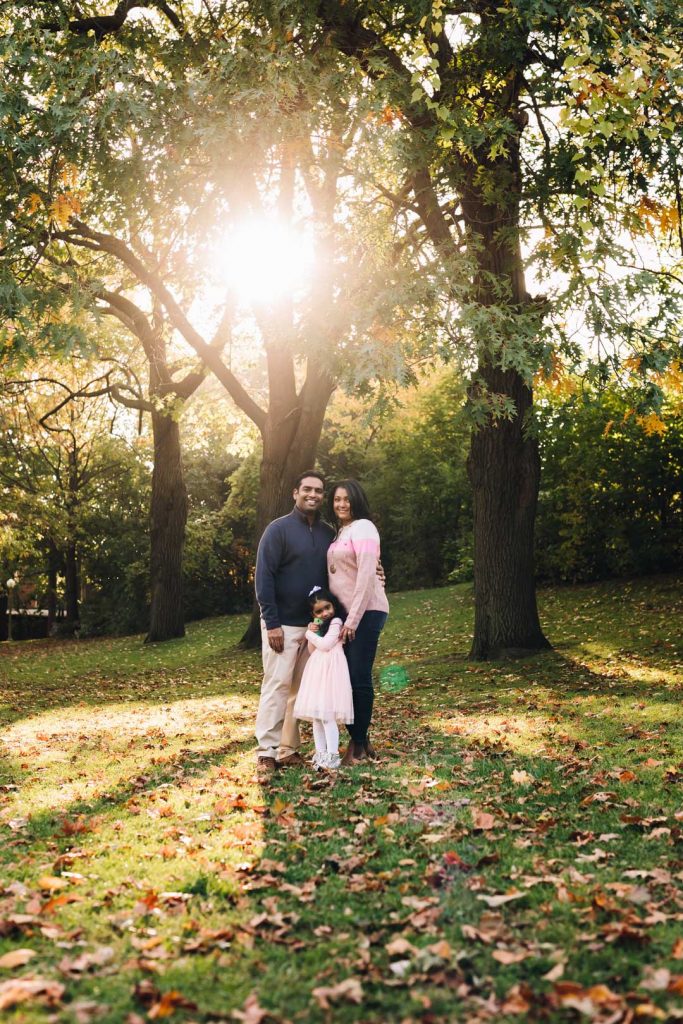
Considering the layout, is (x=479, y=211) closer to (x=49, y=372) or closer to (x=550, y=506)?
(x=550, y=506)

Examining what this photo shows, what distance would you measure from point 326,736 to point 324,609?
39.6 inches

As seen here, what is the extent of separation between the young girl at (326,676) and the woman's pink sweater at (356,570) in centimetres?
14

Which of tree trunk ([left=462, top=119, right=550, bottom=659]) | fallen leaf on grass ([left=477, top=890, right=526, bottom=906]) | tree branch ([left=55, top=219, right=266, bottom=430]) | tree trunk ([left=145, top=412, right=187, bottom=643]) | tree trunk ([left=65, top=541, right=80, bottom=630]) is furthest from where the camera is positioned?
tree trunk ([left=65, top=541, right=80, bottom=630])

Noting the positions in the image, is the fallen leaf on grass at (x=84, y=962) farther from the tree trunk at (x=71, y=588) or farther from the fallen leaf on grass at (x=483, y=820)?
the tree trunk at (x=71, y=588)

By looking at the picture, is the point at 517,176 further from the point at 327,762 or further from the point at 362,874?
the point at 362,874

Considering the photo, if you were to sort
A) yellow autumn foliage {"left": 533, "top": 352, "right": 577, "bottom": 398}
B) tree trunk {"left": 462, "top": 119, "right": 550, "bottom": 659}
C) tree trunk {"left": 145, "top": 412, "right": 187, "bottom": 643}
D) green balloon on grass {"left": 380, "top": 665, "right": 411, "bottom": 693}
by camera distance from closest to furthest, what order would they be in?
1. yellow autumn foliage {"left": 533, "top": 352, "right": 577, "bottom": 398}
2. green balloon on grass {"left": 380, "top": 665, "right": 411, "bottom": 693}
3. tree trunk {"left": 462, "top": 119, "right": 550, "bottom": 659}
4. tree trunk {"left": 145, "top": 412, "right": 187, "bottom": 643}

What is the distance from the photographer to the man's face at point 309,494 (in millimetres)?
7277

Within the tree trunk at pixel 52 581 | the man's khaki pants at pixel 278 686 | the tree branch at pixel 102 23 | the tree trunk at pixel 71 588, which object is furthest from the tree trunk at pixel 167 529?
the tree trunk at pixel 52 581

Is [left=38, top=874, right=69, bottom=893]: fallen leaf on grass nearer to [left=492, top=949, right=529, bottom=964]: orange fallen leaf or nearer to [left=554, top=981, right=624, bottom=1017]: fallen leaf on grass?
[left=492, top=949, right=529, bottom=964]: orange fallen leaf

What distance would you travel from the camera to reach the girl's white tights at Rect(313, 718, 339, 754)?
7.17 metres

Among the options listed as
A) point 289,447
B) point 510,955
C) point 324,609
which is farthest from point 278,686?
point 289,447

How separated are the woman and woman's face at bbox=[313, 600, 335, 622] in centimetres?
13

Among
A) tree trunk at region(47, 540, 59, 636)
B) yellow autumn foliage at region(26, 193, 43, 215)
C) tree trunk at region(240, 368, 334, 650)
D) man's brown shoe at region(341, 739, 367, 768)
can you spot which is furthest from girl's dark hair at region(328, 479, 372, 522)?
tree trunk at region(47, 540, 59, 636)

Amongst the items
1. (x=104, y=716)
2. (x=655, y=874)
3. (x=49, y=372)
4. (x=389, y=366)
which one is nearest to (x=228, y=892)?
(x=655, y=874)
